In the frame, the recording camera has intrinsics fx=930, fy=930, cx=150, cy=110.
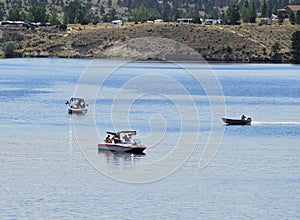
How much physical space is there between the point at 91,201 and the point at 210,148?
20.2 meters

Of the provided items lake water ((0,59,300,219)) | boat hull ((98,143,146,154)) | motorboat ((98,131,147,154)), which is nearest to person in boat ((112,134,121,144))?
→ motorboat ((98,131,147,154))

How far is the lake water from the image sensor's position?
47062 millimetres

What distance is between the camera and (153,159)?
201 ft

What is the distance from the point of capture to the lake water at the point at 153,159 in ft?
154

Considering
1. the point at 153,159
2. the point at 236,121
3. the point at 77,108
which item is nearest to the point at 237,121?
the point at 236,121

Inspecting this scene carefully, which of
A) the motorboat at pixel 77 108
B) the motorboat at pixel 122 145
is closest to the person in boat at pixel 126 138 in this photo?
the motorboat at pixel 122 145

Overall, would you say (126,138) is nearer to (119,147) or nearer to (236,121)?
(119,147)

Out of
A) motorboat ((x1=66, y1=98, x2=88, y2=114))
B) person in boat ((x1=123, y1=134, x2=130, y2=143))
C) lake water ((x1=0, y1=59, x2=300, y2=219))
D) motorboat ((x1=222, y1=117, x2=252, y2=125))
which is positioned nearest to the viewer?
lake water ((x1=0, y1=59, x2=300, y2=219))

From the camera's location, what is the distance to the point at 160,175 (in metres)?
55.2

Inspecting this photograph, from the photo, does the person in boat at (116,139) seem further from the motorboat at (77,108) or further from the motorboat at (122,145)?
the motorboat at (77,108)

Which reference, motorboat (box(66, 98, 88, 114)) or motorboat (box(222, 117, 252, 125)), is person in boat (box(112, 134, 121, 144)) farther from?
motorboat (box(66, 98, 88, 114))

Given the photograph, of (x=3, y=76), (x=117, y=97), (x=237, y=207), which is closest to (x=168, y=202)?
(x=237, y=207)

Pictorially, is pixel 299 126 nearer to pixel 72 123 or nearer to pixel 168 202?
pixel 72 123

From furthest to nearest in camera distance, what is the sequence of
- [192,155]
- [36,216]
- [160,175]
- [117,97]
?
[117,97] < [192,155] < [160,175] < [36,216]
